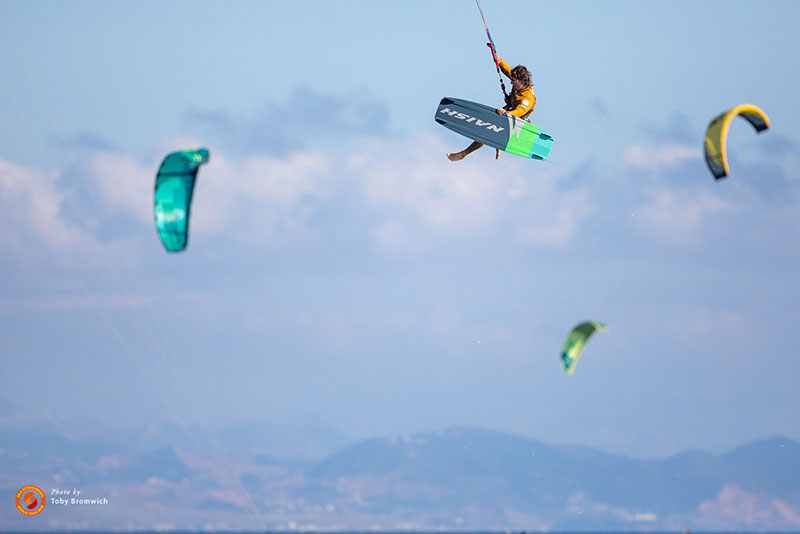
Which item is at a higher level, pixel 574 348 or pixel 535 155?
pixel 535 155

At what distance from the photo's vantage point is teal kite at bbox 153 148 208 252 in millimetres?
25984

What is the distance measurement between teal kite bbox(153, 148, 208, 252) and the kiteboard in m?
6.93

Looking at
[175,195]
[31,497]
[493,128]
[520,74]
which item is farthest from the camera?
[31,497]

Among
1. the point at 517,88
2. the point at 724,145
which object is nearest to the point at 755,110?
the point at 724,145

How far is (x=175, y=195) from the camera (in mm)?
26625

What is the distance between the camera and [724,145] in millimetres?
24703

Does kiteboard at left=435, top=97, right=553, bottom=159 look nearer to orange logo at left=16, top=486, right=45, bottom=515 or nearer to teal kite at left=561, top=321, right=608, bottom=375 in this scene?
teal kite at left=561, top=321, right=608, bottom=375

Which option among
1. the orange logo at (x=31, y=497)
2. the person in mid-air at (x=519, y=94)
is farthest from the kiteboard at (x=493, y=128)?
the orange logo at (x=31, y=497)

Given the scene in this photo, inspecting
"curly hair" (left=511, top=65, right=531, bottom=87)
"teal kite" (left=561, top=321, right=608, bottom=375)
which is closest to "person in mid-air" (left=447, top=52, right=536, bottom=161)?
"curly hair" (left=511, top=65, right=531, bottom=87)

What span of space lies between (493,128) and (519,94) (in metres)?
1.43

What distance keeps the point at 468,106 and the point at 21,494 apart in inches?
Answer: 944

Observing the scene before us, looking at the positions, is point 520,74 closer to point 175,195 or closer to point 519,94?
point 519,94

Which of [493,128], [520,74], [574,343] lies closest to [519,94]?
[520,74]

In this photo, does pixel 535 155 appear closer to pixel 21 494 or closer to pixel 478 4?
pixel 478 4
